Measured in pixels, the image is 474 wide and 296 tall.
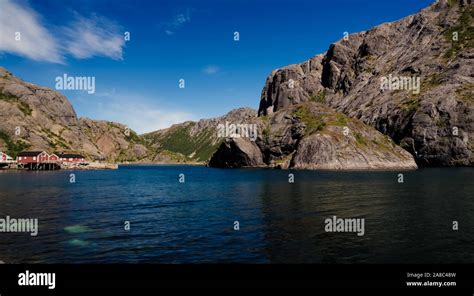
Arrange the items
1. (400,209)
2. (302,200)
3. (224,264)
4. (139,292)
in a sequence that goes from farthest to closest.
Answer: (302,200) < (400,209) < (224,264) < (139,292)

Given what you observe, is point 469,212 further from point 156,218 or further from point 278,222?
point 156,218

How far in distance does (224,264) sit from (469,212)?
124ft

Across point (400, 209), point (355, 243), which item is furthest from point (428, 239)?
point (400, 209)

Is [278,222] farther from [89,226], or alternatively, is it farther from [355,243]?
[89,226]

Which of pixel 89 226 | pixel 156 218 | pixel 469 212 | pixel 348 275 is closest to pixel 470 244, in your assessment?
pixel 348 275

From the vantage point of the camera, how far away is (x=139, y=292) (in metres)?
16.2

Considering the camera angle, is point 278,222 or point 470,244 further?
point 278,222

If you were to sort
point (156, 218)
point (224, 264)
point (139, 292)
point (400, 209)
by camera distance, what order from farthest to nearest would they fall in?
point (400, 209), point (156, 218), point (224, 264), point (139, 292)

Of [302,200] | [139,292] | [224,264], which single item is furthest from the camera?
[302,200]

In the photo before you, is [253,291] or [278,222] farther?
[278,222]

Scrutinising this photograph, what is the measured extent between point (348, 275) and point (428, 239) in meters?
14.6

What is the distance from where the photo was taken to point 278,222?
39.5 metres

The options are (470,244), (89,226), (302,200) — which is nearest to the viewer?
(470,244)

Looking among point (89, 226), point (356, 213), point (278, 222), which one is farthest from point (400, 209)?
point (89, 226)
